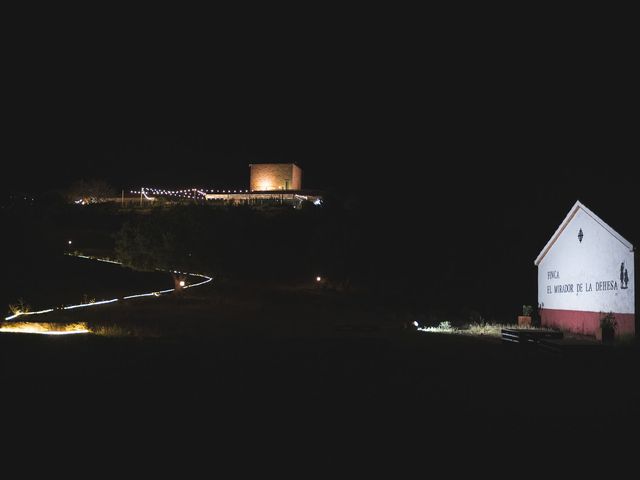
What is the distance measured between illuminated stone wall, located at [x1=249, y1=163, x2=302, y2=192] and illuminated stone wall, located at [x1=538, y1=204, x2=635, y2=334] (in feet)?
149

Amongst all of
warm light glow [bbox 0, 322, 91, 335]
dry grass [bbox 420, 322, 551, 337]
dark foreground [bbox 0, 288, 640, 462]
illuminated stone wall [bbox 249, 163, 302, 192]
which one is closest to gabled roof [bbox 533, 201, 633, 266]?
dry grass [bbox 420, 322, 551, 337]

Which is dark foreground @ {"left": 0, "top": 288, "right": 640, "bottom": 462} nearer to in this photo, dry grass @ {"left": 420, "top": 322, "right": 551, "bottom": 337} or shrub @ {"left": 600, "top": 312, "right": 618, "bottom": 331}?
shrub @ {"left": 600, "top": 312, "right": 618, "bottom": 331}

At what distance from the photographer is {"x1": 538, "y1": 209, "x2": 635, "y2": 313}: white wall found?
1922 centimetres

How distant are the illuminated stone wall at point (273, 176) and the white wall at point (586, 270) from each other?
150 ft

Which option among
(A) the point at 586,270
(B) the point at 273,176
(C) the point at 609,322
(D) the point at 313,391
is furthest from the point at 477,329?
(B) the point at 273,176

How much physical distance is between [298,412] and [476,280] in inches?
939

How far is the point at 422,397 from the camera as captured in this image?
9328mm

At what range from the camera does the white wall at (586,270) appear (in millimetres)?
19219

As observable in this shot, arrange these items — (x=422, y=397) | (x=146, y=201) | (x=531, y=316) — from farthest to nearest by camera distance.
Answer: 1. (x=146, y=201)
2. (x=531, y=316)
3. (x=422, y=397)

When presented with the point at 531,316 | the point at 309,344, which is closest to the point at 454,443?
the point at 309,344

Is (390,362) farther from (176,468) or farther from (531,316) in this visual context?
(531,316)

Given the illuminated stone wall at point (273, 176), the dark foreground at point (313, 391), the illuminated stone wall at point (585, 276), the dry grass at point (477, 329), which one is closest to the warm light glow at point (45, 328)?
the dark foreground at point (313, 391)

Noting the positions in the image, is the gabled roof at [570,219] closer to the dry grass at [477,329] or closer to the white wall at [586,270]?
the white wall at [586,270]

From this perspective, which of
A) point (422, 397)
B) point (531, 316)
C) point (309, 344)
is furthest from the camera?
point (531, 316)
